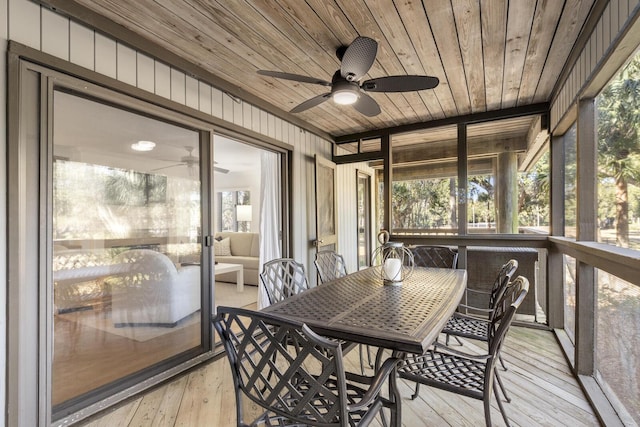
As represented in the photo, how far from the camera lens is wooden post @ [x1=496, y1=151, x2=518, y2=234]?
12.2 feet

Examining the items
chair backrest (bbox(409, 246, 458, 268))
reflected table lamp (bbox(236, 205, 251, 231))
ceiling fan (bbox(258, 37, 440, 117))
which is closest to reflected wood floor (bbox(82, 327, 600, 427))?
chair backrest (bbox(409, 246, 458, 268))

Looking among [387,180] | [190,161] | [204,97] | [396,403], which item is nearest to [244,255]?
[387,180]

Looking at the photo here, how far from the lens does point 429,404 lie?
6.83 ft

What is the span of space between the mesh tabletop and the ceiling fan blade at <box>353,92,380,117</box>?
135 cm

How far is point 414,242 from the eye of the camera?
4152 mm

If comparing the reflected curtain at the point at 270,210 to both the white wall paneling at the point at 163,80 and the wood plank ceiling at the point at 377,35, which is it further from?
the white wall paneling at the point at 163,80

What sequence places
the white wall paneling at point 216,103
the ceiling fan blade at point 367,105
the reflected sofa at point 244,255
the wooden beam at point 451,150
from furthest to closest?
the reflected sofa at point 244,255 → the wooden beam at point 451,150 → the white wall paneling at point 216,103 → the ceiling fan blade at point 367,105

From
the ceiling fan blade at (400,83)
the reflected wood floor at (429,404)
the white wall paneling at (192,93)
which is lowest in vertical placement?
the reflected wood floor at (429,404)

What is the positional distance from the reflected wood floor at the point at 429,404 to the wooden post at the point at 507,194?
1.59 meters

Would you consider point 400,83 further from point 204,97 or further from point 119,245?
point 119,245

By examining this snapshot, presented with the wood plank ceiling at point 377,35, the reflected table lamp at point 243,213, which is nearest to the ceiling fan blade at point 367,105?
the wood plank ceiling at point 377,35

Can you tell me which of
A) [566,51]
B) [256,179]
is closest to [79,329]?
[566,51]

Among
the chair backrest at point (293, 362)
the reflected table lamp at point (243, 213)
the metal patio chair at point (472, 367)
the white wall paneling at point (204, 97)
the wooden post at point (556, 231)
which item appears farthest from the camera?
the reflected table lamp at point (243, 213)

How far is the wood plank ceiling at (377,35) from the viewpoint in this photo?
190cm
